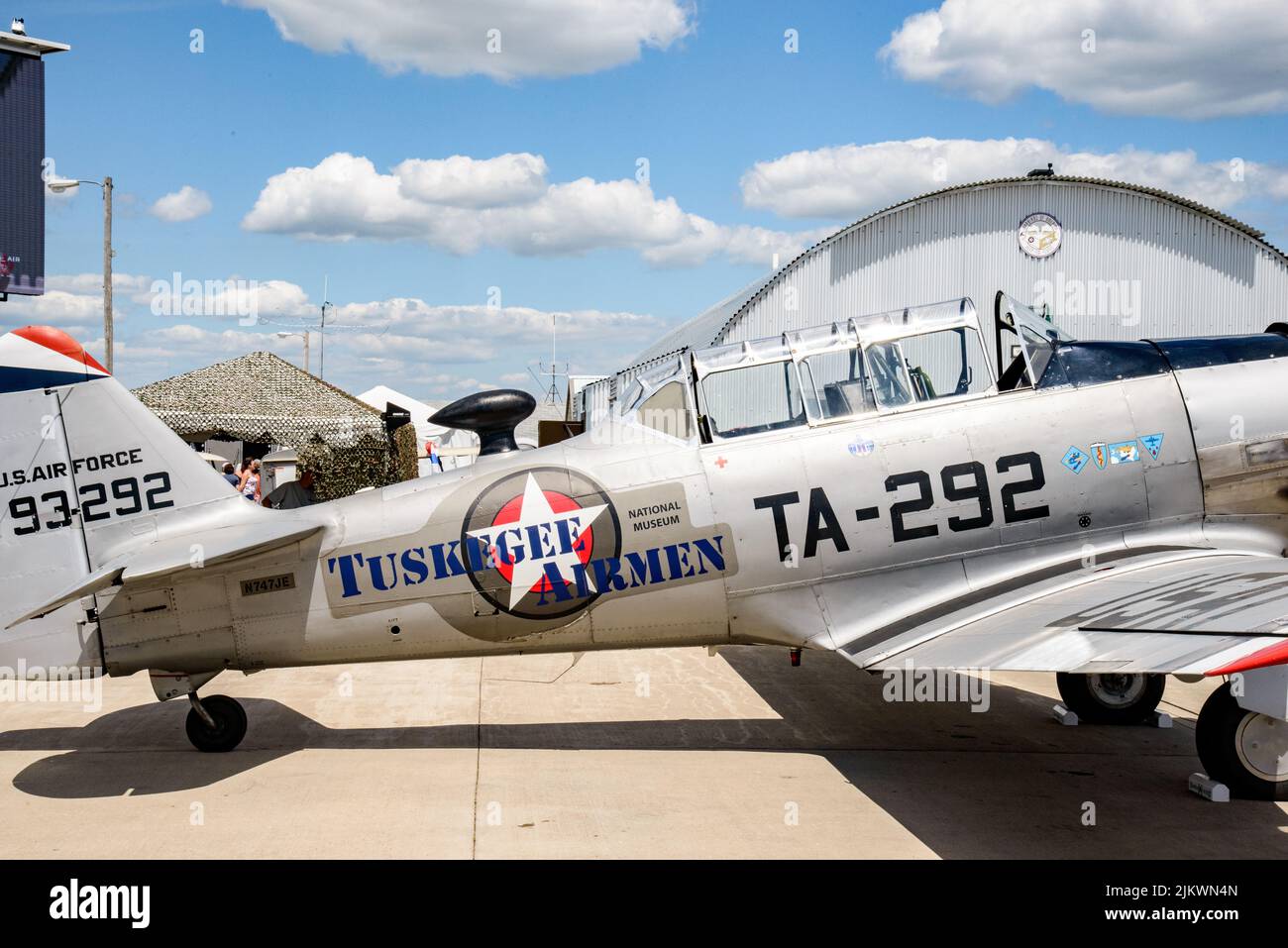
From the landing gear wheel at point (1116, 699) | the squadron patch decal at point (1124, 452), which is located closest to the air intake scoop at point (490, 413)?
the squadron patch decal at point (1124, 452)

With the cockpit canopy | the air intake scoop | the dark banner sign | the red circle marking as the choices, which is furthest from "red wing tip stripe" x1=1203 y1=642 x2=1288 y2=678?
the dark banner sign

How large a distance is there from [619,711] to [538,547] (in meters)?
1.94

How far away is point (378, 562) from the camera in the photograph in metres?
6.27

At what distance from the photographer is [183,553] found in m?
6.07

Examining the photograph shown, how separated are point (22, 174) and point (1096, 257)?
861 inches

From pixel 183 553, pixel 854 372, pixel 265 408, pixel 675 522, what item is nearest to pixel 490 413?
pixel 675 522

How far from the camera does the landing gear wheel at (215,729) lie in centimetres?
655

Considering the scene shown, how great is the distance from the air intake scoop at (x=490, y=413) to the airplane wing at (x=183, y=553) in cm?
104

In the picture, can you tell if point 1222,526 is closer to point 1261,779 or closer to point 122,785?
point 1261,779

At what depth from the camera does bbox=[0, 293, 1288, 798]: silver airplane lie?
6227 millimetres

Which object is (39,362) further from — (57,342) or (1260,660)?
(1260,660)

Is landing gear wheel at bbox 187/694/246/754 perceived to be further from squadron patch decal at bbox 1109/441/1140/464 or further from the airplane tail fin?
squadron patch decal at bbox 1109/441/1140/464

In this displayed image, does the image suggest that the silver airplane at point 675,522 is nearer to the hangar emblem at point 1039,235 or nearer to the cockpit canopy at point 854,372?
the cockpit canopy at point 854,372

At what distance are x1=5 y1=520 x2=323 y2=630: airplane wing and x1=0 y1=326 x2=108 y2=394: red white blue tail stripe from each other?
1128 millimetres
